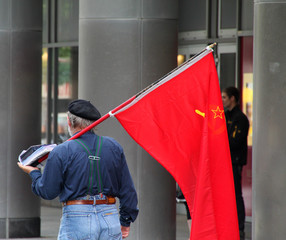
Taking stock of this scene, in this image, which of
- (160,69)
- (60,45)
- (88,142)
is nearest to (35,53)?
(160,69)

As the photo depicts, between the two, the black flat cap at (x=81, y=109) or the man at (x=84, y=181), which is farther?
the black flat cap at (x=81, y=109)

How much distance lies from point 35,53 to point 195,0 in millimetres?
3143

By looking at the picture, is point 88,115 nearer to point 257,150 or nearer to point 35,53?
point 257,150

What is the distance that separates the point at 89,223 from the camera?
17.2 ft

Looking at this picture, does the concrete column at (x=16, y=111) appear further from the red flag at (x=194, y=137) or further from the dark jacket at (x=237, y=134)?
the red flag at (x=194, y=137)

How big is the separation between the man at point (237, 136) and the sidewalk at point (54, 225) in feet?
2.88

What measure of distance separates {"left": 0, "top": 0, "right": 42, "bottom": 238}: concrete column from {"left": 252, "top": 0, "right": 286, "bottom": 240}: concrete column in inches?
179

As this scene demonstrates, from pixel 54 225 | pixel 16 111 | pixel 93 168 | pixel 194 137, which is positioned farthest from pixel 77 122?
pixel 54 225

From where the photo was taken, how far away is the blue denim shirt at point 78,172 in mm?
5270

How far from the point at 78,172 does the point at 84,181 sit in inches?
3.0

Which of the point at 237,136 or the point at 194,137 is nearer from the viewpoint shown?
the point at 194,137

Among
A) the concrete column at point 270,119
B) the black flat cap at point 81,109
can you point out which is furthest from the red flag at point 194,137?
the concrete column at point 270,119

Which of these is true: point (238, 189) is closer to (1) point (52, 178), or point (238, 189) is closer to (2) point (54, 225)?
(2) point (54, 225)

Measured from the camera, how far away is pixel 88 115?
17.8 ft
